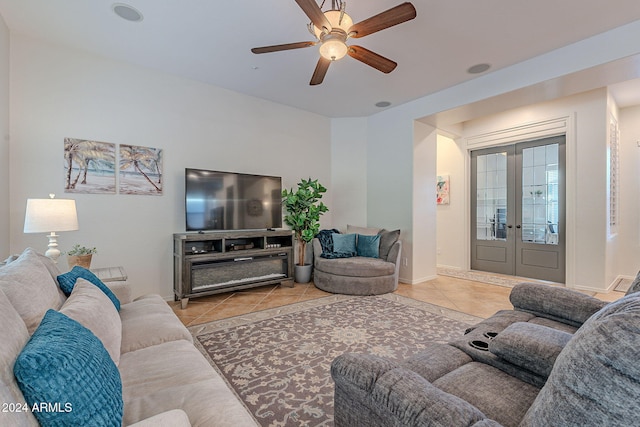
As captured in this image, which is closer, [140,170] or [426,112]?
[140,170]

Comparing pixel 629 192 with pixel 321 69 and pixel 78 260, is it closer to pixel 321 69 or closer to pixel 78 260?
pixel 321 69

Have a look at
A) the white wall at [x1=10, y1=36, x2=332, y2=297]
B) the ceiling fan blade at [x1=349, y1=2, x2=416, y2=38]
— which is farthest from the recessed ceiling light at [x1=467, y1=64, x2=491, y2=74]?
the white wall at [x1=10, y1=36, x2=332, y2=297]

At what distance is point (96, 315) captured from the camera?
53.3 inches

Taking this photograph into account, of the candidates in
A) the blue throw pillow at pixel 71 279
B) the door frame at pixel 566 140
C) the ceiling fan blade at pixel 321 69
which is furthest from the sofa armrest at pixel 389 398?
the door frame at pixel 566 140

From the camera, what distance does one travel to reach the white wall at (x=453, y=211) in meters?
5.85

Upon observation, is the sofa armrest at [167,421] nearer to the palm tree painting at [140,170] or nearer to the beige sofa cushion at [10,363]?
the beige sofa cushion at [10,363]

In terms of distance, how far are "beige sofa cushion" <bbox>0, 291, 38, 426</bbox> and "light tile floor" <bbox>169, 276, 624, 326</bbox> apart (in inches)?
88.6

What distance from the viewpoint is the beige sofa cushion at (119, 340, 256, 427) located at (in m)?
1.02

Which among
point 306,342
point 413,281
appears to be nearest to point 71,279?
point 306,342

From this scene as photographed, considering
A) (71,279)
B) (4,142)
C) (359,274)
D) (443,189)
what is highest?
(4,142)

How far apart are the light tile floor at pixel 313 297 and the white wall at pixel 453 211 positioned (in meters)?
1.23

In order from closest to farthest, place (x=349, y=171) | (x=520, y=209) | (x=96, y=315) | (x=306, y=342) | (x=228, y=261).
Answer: (x=96, y=315)
(x=306, y=342)
(x=228, y=261)
(x=520, y=209)
(x=349, y=171)

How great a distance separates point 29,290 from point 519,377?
6.88 feet

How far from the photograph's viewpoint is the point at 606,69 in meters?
2.97
